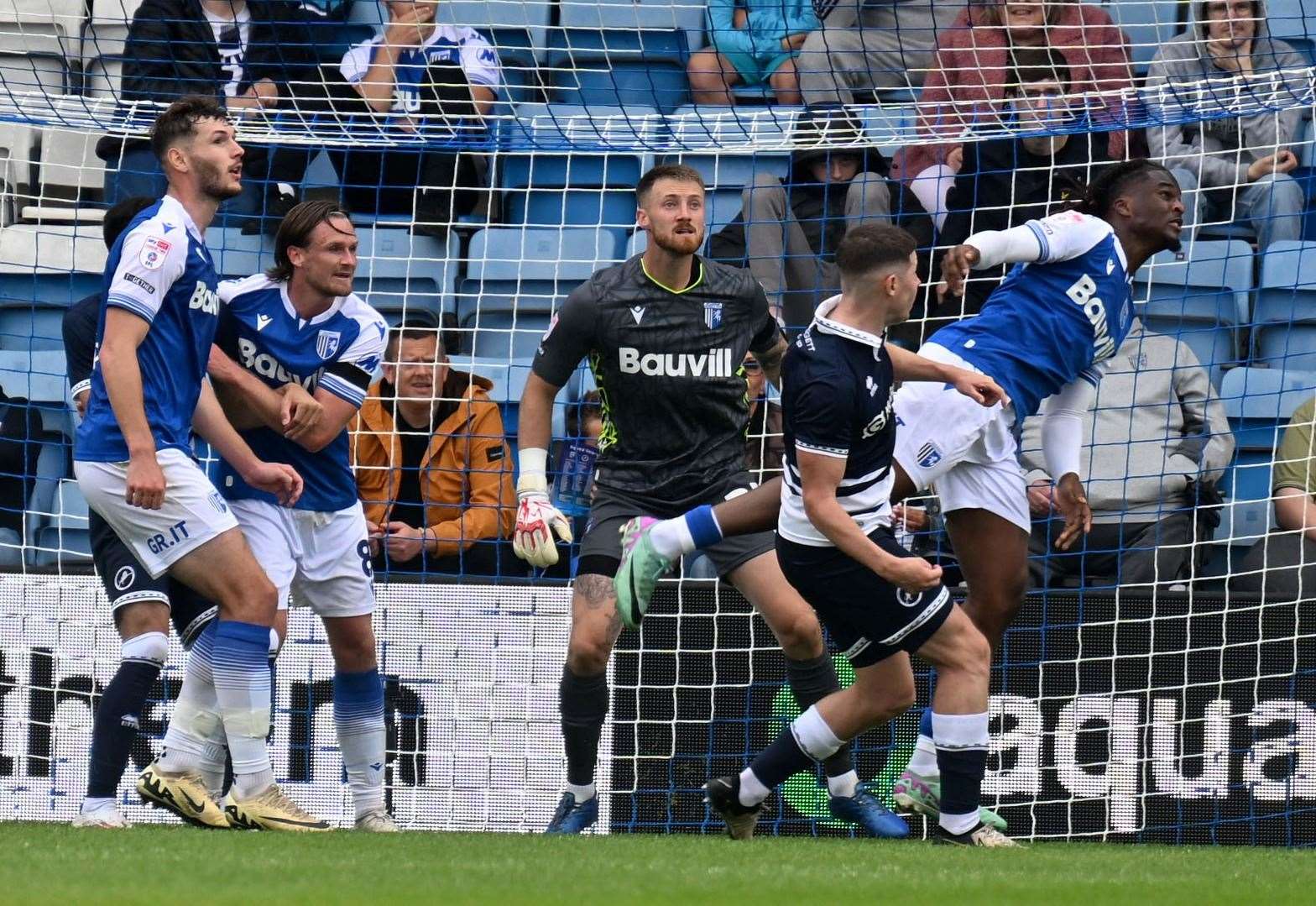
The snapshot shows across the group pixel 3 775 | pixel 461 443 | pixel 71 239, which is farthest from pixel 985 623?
pixel 71 239

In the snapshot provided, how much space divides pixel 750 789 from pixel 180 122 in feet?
9.27

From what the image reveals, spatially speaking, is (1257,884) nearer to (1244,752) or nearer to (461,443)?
(1244,752)

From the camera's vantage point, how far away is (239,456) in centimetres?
602

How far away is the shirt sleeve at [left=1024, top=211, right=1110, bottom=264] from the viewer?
6215 millimetres

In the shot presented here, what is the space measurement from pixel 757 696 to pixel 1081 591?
1.36 metres

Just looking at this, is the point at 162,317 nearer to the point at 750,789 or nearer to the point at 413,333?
the point at 750,789

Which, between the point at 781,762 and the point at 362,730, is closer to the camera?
the point at 781,762

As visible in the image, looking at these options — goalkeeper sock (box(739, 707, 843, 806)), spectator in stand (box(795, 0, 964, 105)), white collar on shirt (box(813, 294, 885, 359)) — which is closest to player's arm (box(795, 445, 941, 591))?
white collar on shirt (box(813, 294, 885, 359))

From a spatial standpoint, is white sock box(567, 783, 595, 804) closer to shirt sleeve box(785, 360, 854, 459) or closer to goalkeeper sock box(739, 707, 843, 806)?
goalkeeper sock box(739, 707, 843, 806)

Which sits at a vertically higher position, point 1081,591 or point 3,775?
point 1081,591

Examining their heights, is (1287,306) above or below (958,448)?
above

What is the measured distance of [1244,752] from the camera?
7.09 meters

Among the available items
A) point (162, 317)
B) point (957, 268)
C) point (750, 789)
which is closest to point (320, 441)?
point (162, 317)

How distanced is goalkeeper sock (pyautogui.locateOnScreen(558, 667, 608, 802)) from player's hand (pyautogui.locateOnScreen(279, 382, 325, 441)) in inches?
48.3
